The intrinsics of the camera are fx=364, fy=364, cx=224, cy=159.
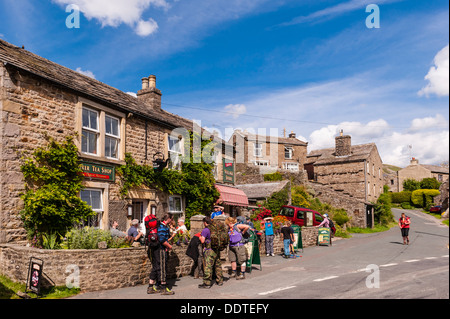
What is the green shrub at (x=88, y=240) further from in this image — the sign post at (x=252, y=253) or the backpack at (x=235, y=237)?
the sign post at (x=252, y=253)

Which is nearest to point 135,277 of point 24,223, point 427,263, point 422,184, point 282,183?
point 24,223

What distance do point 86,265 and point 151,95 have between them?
11031 millimetres

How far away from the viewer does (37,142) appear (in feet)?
35.2

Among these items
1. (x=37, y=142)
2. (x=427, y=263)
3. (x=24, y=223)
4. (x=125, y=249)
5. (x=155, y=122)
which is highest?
(x=155, y=122)

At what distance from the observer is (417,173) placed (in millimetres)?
64250

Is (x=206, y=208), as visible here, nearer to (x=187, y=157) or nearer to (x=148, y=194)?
(x=187, y=157)

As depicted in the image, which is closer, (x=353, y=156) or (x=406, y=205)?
(x=353, y=156)

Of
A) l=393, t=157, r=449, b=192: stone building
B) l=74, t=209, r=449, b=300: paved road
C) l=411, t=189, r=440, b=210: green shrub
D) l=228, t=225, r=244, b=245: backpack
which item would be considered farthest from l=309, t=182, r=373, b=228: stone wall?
l=393, t=157, r=449, b=192: stone building

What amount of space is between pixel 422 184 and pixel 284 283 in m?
54.6

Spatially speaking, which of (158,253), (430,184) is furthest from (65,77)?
(430,184)

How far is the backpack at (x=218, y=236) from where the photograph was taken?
32.1 ft

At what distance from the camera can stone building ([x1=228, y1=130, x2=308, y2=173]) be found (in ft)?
Answer: 163

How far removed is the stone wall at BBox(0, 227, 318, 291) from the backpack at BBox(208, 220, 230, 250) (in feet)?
6.34

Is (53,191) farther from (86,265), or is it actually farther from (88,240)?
(86,265)
